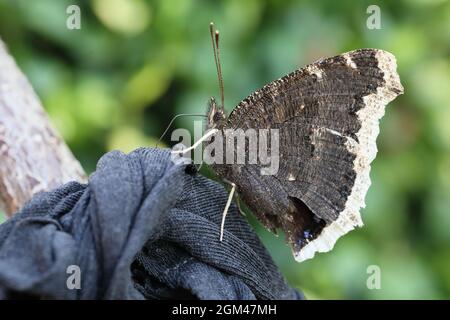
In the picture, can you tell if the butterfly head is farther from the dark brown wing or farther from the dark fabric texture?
the dark fabric texture

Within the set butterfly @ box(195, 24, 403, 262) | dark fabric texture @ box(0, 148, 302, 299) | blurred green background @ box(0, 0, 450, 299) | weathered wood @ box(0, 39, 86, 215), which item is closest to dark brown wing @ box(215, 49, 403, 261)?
butterfly @ box(195, 24, 403, 262)

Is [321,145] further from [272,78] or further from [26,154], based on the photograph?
[272,78]

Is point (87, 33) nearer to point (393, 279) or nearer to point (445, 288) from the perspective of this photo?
point (393, 279)

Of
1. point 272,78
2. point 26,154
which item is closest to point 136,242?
point 26,154

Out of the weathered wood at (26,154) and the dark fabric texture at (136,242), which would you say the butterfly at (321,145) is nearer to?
the dark fabric texture at (136,242)
